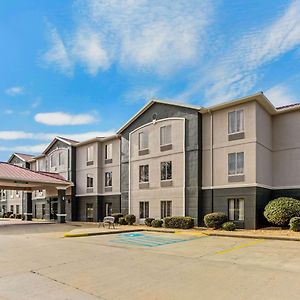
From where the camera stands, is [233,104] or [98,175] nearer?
[233,104]

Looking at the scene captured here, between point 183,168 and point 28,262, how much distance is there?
630 inches

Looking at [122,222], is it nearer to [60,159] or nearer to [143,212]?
[143,212]

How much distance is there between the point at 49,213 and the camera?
39156mm

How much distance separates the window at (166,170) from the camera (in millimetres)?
25984

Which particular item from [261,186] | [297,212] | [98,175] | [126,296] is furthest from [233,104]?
[126,296]

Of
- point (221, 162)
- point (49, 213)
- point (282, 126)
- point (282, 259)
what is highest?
point (282, 126)

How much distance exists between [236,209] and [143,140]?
391 inches

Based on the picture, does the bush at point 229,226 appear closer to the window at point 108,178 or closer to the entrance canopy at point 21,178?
the window at point 108,178

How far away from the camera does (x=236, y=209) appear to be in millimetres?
22500

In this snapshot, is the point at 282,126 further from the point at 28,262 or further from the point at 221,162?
the point at 28,262

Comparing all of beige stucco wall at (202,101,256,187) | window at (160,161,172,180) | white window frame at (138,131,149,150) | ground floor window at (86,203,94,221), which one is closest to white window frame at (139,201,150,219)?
window at (160,161,172,180)

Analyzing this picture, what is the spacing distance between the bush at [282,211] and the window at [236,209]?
156 cm

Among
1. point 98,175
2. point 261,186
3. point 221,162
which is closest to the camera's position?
point 261,186

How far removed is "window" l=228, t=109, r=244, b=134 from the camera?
74.2ft
